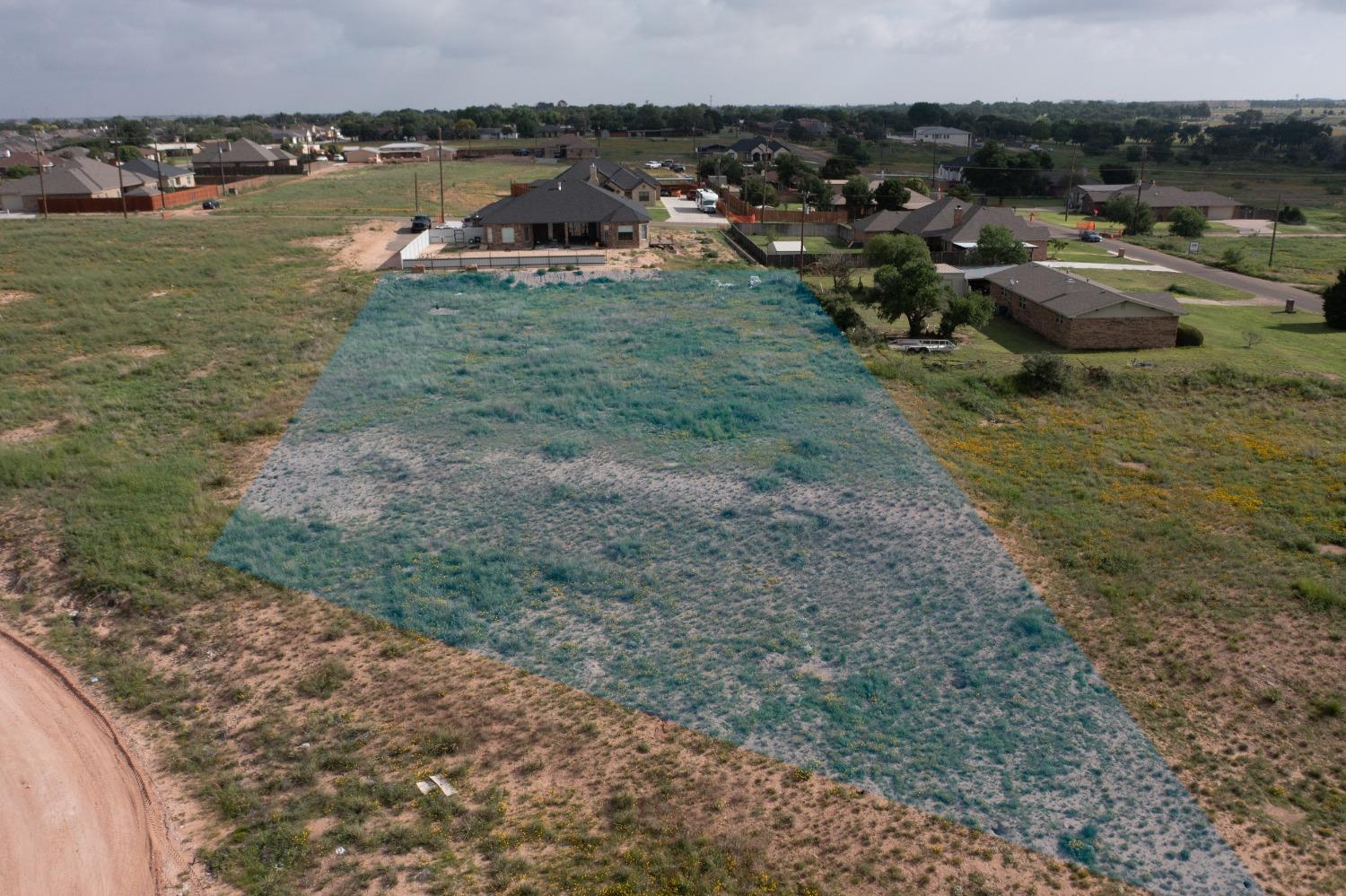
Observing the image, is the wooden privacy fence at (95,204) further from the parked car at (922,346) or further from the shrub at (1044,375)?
the shrub at (1044,375)

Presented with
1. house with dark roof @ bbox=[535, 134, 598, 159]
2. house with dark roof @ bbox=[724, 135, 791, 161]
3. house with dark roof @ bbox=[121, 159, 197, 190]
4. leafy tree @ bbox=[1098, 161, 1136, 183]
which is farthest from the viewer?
house with dark roof @ bbox=[535, 134, 598, 159]

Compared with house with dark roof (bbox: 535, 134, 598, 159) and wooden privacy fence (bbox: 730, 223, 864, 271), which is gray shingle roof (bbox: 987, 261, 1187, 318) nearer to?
wooden privacy fence (bbox: 730, 223, 864, 271)

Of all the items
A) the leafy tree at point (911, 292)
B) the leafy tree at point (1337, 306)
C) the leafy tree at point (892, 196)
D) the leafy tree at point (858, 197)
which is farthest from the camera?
the leafy tree at point (858, 197)

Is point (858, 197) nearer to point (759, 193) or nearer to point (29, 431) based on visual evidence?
point (759, 193)

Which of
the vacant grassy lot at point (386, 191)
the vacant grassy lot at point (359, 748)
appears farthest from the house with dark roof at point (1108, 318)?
the vacant grassy lot at point (386, 191)

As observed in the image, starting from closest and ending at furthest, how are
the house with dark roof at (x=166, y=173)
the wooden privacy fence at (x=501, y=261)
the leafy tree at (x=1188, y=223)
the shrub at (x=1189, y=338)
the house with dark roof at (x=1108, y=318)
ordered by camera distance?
the house with dark roof at (x=1108, y=318) → the shrub at (x=1189, y=338) → the wooden privacy fence at (x=501, y=261) → the leafy tree at (x=1188, y=223) → the house with dark roof at (x=166, y=173)

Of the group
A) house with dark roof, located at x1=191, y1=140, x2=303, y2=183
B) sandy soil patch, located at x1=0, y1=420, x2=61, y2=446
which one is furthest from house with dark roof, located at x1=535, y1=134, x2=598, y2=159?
sandy soil patch, located at x1=0, y1=420, x2=61, y2=446

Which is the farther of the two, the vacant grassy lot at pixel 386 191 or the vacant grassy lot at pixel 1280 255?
the vacant grassy lot at pixel 386 191
